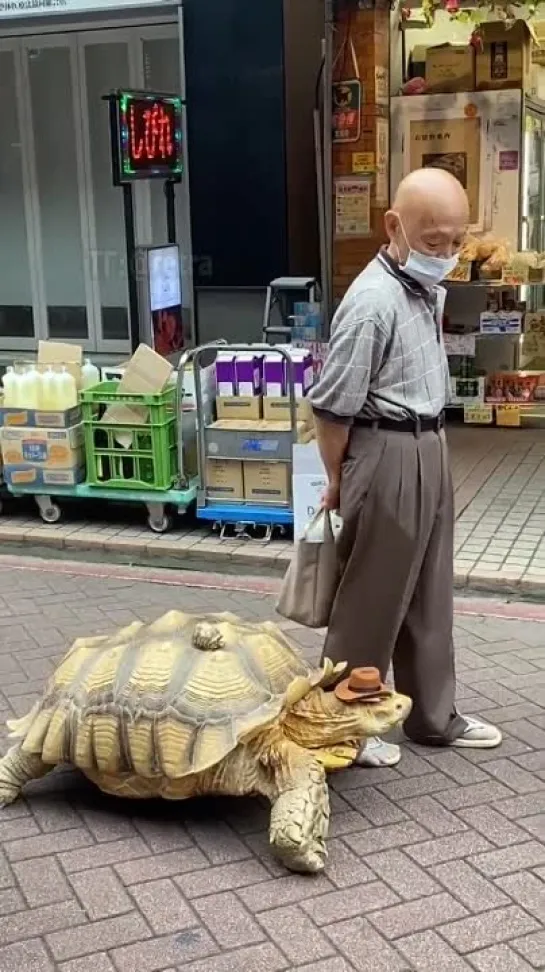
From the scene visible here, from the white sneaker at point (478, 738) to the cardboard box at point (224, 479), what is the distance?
2.76 m

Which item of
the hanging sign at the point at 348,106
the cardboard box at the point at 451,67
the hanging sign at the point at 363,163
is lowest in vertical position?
the hanging sign at the point at 363,163

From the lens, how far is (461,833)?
145 inches

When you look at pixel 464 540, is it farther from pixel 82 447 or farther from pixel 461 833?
pixel 461 833

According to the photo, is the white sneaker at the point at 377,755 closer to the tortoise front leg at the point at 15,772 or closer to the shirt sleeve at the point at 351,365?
the tortoise front leg at the point at 15,772

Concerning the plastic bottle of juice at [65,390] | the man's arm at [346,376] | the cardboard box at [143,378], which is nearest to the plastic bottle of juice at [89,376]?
the plastic bottle of juice at [65,390]

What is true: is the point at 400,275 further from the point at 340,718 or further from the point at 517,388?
the point at 517,388

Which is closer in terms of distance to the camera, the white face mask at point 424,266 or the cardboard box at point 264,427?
the white face mask at point 424,266

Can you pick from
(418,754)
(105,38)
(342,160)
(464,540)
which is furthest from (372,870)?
(105,38)

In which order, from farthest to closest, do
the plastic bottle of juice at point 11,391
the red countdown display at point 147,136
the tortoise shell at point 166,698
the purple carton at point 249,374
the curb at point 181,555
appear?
1. the red countdown display at point 147,136
2. the plastic bottle of juice at point 11,391
3. the purple carton at point 249,374
4. the curb at point 181,555
5. the tortoise shell at point 166,698

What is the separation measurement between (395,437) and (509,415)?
19.6 ft

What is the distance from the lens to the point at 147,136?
8.30m

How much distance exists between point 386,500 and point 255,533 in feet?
10.3

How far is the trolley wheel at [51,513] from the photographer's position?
722cm

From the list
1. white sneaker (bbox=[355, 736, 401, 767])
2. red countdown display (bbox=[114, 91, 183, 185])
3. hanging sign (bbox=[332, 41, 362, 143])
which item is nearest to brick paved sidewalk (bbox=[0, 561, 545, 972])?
white sneaker (bbox=[355, 736, 401, 767])
